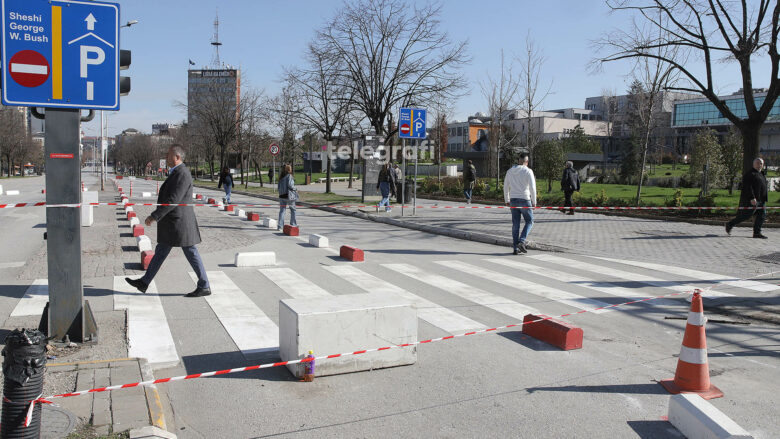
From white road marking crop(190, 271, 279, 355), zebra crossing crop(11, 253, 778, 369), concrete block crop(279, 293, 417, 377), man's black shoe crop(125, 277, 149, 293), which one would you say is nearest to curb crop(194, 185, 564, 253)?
zebra crossing crop(11, 253, 778, 369)

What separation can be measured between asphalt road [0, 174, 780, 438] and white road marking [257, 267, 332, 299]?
0.24ft

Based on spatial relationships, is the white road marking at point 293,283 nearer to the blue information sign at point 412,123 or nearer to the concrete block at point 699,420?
the concrete block at point 699,420

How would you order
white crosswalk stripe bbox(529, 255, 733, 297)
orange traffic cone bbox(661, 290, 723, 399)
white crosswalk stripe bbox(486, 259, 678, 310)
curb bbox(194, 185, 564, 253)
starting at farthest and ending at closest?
curb bbox(194, 185, 564, 253), white crosswalk stripe bbox(529, 255, 733, 297), white crosswalk stripe bbox(486, 259, 678, 310), orange traffic cone bbox(661, 290, 723, 399)

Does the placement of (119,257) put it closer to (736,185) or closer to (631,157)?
(736,185)

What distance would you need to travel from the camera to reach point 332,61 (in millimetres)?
26125

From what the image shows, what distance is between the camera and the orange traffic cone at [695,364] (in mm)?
4555

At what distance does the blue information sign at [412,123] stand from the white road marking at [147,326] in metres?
11.1

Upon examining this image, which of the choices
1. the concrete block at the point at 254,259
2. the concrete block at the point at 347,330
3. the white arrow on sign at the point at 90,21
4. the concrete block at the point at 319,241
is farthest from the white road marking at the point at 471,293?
the white arrow on sign at the point at 90,21

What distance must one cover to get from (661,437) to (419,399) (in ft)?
5.52

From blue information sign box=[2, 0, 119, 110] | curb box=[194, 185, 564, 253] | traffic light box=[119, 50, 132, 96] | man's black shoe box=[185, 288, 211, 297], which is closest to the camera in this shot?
blue information sign box=[2, 0, 119, 110]

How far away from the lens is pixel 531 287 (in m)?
8.54

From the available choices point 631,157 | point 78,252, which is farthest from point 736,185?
point 78,252

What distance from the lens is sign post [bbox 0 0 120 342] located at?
487cm

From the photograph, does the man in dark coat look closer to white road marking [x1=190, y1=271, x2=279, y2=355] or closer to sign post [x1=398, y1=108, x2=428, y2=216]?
white road marking [x1=190, y1=271, x2=279, y2=355]
